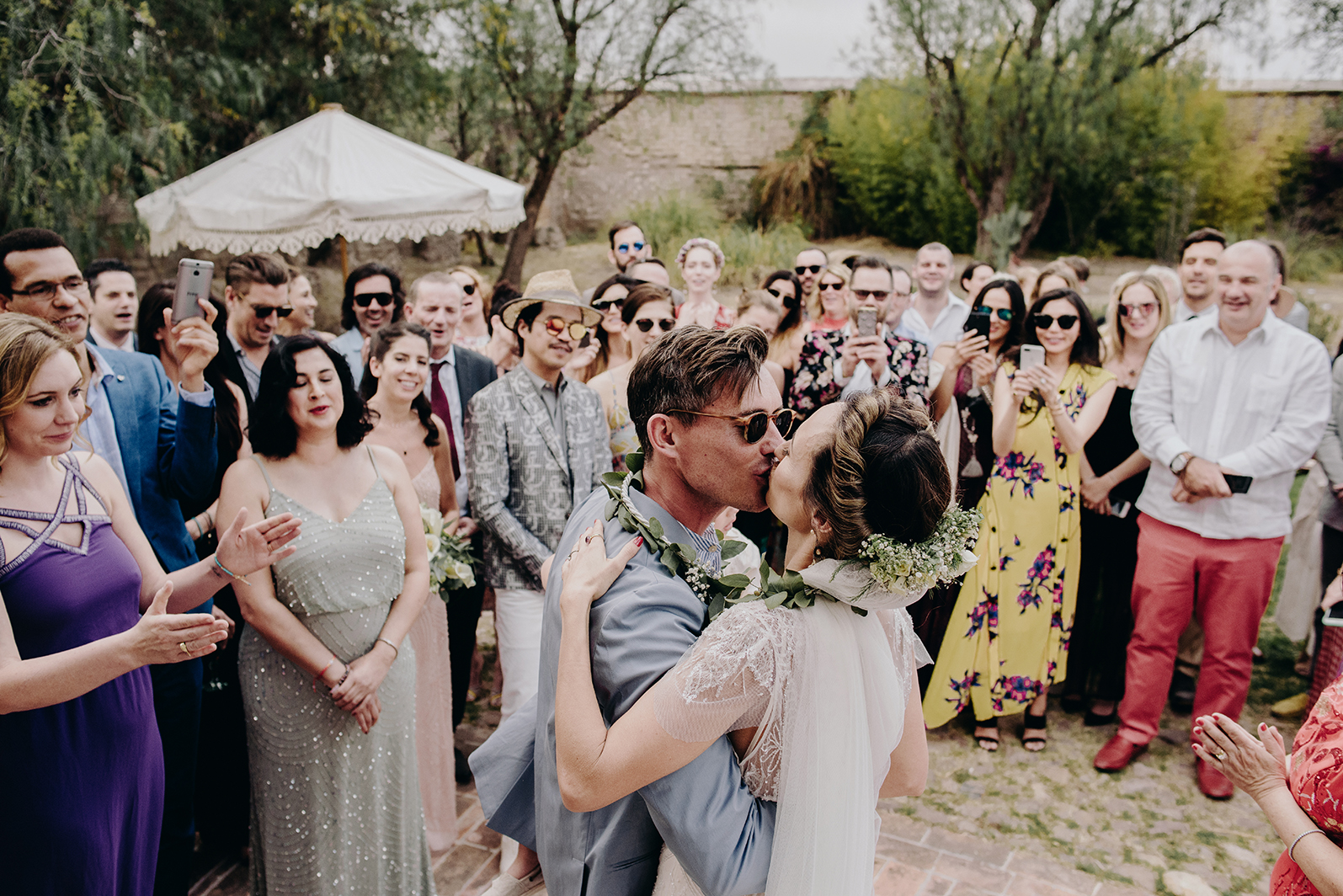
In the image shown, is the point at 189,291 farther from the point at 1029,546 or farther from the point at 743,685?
the point at 1029,546

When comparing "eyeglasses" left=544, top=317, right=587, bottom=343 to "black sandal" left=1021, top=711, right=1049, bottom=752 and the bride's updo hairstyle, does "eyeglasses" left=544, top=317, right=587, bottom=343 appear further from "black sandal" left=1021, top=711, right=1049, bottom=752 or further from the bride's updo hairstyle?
"black sandal" left=1021, top=711, right=1049, bottom=752

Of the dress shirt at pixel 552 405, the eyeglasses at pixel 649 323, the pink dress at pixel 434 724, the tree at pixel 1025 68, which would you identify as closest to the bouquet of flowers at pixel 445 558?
the pink dress at pixel 434 724

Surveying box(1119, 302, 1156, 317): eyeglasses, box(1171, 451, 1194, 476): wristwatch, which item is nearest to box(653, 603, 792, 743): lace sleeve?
box(1171, 451, 1194, 476): wristwatch

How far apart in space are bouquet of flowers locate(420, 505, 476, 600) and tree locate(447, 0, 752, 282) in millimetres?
10290

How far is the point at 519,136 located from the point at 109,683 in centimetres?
1207

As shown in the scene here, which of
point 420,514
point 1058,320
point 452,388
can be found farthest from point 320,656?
point 1058,320

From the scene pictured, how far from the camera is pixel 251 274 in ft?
13.0

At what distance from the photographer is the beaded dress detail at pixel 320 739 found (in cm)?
282

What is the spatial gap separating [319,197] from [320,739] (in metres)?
4.67

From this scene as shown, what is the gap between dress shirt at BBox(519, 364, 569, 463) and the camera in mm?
3773

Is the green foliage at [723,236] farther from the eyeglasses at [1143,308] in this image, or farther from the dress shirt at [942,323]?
the eyeglasses at [1143,308]

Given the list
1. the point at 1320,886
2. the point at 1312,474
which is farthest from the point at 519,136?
the point at 1320,886

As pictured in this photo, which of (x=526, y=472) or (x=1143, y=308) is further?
(x=1143, y=308)

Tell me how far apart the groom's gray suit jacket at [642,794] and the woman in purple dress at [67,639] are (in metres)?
0.87
